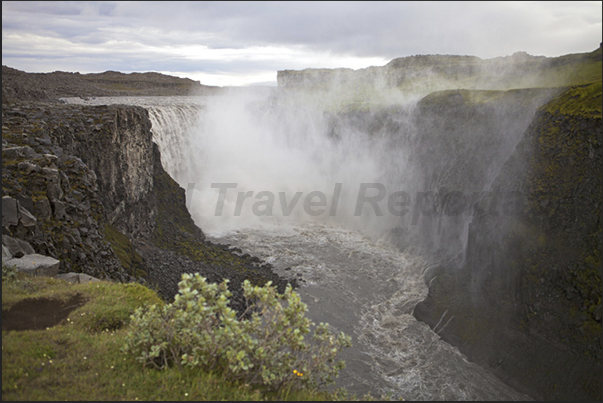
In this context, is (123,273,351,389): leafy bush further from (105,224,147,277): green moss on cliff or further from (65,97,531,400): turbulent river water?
(105,224,147,277): green moss on cliff

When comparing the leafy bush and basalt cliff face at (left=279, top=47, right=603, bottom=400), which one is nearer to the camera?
the leafy bush

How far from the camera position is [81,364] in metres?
7.72

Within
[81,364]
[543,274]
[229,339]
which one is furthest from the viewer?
[543,274]

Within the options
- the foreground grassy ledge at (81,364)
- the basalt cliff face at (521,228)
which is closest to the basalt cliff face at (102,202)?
the foreground grassy ledge at (81,364)

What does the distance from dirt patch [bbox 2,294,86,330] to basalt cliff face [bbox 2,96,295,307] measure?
11.4ft

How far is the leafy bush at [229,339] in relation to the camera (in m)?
7.47

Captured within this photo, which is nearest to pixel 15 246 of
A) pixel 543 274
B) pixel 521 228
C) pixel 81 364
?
pixel 81 364

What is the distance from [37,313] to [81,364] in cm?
259

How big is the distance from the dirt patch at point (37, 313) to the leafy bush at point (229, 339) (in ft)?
7.94

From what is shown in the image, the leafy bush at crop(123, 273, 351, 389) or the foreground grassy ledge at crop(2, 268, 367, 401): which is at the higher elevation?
the leafy bush at crop(123, 273, 351, 389)

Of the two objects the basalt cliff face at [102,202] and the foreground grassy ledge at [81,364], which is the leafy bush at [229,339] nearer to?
the foreground grassy ledge at [81,364]

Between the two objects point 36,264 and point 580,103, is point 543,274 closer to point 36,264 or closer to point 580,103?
point 580,103

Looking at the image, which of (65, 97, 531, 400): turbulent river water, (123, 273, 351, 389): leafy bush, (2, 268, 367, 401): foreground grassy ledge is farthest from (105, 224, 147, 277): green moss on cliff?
(123, 273, 351, 389): leafy bush

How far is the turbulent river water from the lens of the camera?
55.7 feet
